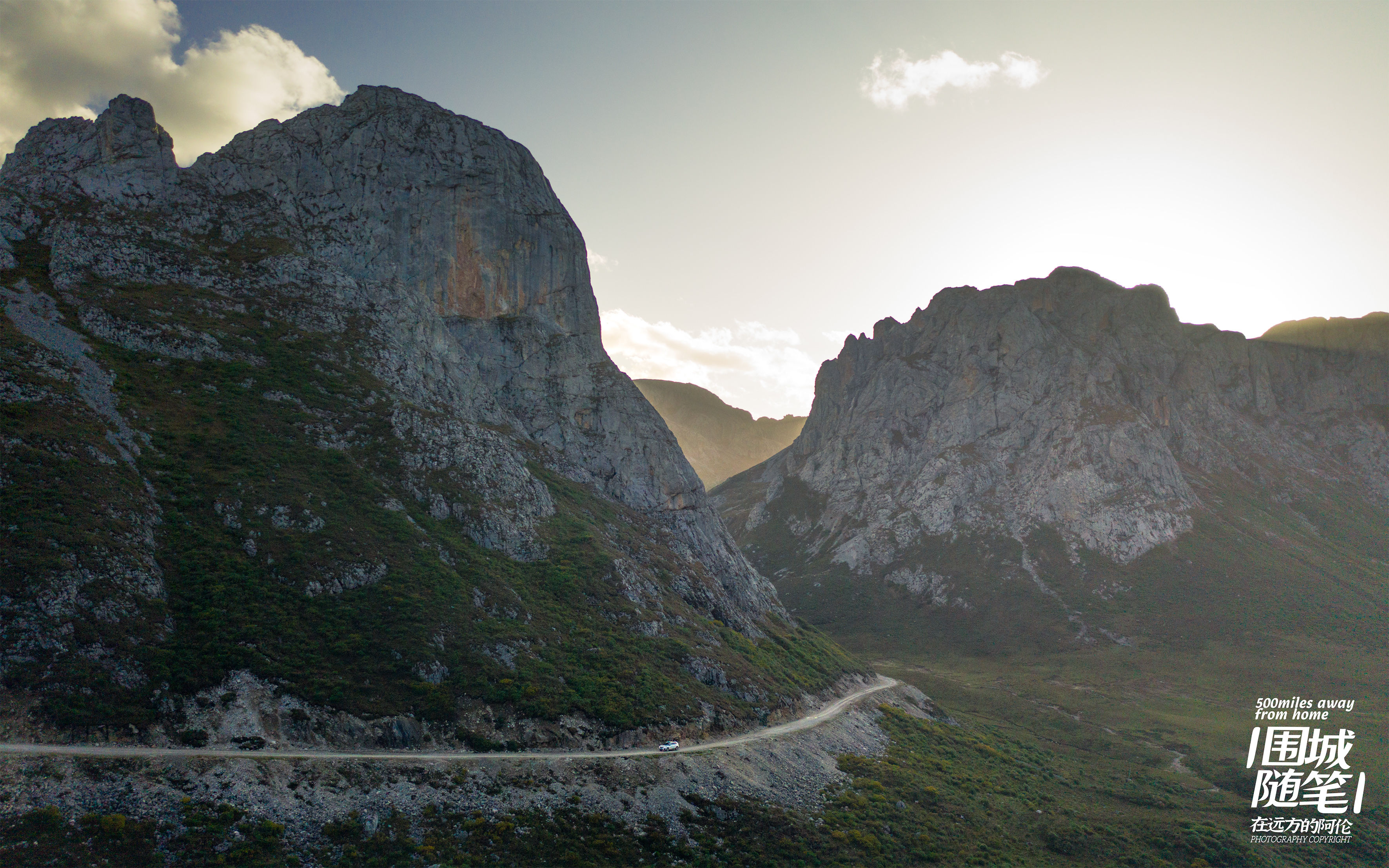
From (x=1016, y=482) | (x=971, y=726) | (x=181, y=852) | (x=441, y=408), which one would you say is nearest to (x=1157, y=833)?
(x=971, y=726)

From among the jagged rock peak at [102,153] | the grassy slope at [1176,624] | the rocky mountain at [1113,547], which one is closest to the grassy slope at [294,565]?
the jagged rock peak at [102,153]

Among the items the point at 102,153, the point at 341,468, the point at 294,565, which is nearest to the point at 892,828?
the point at 294,565

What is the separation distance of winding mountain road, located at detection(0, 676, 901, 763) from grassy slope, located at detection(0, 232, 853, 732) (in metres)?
2.19

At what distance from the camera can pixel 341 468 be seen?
6656 centimetres

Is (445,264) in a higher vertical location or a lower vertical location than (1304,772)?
higher

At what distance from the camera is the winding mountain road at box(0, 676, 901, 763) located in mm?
34062

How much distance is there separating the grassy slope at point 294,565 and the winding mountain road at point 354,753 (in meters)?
2.19

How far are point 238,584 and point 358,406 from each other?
1164 inches

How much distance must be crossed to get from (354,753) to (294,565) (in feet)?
57.5

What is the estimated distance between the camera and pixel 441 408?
86.1 m

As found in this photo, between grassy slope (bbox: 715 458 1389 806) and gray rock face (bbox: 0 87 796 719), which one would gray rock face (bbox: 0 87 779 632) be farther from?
→ grassy slope (bbox: 715 458 1389 806)

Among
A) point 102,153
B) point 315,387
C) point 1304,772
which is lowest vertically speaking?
point 1304,772

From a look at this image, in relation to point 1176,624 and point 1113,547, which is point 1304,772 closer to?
point 1176,624

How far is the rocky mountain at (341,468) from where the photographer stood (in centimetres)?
4400
